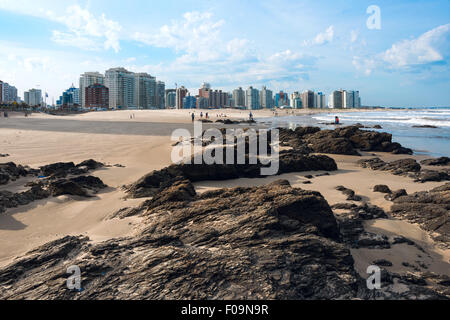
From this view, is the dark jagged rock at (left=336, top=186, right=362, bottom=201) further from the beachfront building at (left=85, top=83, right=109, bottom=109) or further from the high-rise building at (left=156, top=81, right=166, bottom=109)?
the high-rise building at (left=156, top=81, right=166, bottom=109)

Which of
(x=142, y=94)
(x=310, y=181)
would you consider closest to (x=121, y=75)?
(x=142, y=94)

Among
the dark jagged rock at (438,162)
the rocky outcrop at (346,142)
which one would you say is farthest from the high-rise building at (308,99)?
the dark jagged rock at (438,162)

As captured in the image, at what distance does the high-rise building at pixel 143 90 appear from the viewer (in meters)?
144

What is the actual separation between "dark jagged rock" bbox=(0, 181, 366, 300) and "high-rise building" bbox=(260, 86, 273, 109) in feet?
642

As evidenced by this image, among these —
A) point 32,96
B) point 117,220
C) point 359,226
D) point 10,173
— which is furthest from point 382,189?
point 32,96

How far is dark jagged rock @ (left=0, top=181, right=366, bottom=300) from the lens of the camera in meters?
2.80

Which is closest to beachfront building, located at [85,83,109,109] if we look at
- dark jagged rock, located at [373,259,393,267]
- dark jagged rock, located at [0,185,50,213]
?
dark jagged rock, located at [0,185,50,213]

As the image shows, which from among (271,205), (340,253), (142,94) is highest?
(142,94)

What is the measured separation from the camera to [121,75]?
13862 centimetres

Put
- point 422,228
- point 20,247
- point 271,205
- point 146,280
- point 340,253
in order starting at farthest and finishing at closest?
point 422,228 → point 20,247 → point 271,205 → point 340,253 → point 146,280

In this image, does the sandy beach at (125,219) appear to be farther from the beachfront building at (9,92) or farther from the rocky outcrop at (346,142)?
the beachfront building at (9,92)

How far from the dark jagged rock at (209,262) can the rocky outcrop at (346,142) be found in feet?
39.4
